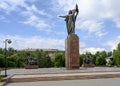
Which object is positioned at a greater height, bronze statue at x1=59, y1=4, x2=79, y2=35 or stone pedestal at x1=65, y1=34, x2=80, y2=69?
bronze statue at x1=59, y1=4, x2=79, y2=35

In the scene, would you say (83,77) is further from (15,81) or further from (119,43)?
(119,43)

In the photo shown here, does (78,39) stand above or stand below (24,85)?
above

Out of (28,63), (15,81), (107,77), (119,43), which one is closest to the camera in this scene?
(15,81)

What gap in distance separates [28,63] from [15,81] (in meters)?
17.3

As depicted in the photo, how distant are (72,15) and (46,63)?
40.2m

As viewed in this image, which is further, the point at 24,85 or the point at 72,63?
the point at 72,63

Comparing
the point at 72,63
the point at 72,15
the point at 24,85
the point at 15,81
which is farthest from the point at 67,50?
the point at 24,85

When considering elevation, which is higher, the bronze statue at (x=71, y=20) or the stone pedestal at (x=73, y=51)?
the bronze statue at (x=71, y=20)

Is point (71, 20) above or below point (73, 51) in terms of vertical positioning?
above

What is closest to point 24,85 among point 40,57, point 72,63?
point 72,63

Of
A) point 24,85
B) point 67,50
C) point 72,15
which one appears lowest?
point 24,85

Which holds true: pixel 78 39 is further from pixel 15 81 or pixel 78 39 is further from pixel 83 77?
pixel 15 81

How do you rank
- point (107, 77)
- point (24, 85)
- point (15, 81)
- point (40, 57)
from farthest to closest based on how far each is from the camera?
point (40, 57), point (107, 77), point (15, 81), point (24, 85)

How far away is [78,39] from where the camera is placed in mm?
28500
